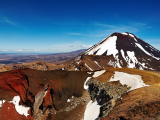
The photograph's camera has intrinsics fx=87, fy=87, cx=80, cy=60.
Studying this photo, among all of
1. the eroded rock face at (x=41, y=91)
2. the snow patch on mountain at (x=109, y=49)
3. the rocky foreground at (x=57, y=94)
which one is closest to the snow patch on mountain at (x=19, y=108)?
the rocky foreground at (x=57, y=94)

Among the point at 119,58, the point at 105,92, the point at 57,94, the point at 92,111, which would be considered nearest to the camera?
the point at 92,111

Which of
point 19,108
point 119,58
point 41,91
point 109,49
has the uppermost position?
point 109,49

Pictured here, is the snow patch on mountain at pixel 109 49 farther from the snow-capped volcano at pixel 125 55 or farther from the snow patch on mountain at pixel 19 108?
the snow patch on mountain at pixel 19 108

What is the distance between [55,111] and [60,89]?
6019mm

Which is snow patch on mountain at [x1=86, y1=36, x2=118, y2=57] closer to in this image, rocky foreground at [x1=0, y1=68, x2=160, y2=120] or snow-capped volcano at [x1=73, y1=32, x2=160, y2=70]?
snow-capped volcano at [x1=73, y1=32, x2=160, y2=70]

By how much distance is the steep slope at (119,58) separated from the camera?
209 feet

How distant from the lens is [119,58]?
80.4 metres

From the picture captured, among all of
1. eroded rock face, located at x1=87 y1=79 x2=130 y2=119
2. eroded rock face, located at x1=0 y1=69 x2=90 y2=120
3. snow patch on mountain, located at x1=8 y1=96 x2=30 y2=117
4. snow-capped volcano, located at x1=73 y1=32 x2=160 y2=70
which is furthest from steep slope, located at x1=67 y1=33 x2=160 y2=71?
snow patch on mountain, located at x1=8 y1=96 x2=30 y2=117

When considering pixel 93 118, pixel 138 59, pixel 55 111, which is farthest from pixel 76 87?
pixel 138 59

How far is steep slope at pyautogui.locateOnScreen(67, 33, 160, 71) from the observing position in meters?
63.6

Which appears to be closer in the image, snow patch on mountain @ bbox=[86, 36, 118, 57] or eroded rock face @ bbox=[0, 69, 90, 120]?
eroded rock face @ bbox=[0, 69, 90, 120]

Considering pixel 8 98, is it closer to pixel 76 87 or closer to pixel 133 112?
pixel 76 87

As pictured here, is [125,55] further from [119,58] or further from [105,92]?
[105,92]

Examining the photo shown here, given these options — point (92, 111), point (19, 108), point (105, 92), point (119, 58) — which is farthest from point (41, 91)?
point (119, 58)
